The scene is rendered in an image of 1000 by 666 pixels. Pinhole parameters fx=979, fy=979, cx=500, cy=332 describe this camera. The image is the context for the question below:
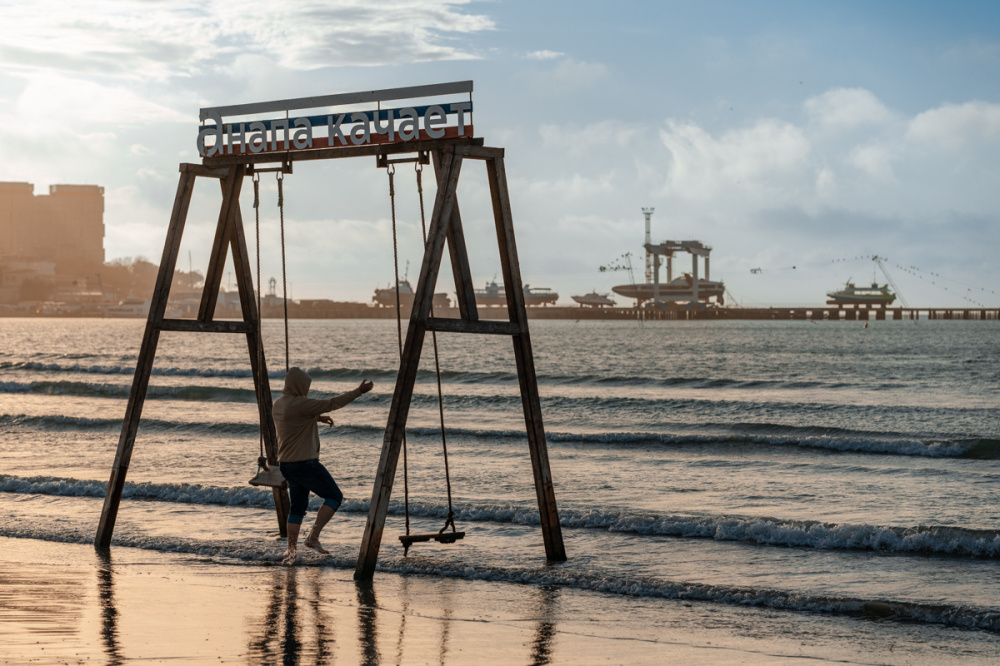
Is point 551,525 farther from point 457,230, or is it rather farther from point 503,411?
point 503,411

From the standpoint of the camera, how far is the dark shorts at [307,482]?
29.8ft

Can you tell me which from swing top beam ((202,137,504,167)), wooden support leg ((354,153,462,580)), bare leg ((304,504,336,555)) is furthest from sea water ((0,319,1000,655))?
swing top beam ((202,137,504,167))

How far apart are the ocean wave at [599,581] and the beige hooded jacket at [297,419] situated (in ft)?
4.27

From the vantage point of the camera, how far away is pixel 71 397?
114 ft

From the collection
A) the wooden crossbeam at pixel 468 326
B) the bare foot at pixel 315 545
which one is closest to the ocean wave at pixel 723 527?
the bare foot at pixel 315 545

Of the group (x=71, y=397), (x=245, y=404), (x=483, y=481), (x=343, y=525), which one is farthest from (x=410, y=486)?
(x=71, y=397)

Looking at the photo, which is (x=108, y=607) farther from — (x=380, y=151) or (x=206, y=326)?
(x=380, y=151)

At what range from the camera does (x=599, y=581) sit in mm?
9016

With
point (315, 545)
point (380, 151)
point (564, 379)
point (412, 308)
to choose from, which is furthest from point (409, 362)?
point (564, 379)

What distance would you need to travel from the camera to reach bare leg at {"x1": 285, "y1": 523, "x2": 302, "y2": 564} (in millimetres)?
9367

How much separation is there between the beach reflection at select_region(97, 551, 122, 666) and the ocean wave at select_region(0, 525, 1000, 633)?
3.10 ft

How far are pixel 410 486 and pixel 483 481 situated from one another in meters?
1.32

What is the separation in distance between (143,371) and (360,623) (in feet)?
14.4

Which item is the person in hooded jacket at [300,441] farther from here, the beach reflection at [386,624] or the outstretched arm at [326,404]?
the beach reflection at [386,624]
